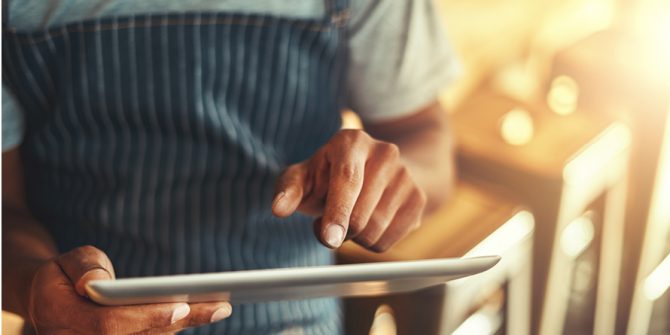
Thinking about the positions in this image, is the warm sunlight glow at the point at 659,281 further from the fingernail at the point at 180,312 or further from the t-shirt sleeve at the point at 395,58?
the fingernail at the point at 180,312

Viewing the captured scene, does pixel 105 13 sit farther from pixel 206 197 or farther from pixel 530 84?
pixel 530 84

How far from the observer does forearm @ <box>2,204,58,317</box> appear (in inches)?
22.9

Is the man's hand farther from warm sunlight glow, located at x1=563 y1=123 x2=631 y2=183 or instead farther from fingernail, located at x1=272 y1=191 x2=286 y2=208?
warm sunlight glow, located at x1=563 y1=123 x2=631 y2=183

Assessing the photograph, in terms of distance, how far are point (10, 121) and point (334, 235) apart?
284 mm

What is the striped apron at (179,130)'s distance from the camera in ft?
1.92

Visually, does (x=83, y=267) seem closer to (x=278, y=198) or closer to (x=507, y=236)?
(x=278, y=198)

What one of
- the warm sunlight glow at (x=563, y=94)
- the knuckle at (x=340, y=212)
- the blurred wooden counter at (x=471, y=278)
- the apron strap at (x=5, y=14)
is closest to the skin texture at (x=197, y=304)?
the knuckle at (x=340, y=212)

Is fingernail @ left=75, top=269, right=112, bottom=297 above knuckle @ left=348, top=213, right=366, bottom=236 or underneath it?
underneath

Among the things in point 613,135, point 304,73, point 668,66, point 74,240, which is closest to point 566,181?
point 613,135

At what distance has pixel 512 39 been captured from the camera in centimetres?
137

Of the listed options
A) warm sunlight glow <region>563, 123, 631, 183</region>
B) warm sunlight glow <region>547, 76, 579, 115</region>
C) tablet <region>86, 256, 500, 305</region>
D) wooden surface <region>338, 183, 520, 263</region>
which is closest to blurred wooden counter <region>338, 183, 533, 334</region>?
wooden surface <region>338, 183, 520, 263</region>

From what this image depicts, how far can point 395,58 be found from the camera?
0.67 meters

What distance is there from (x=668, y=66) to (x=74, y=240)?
37.0 inches

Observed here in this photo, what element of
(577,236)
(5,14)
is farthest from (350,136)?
(577,236)
